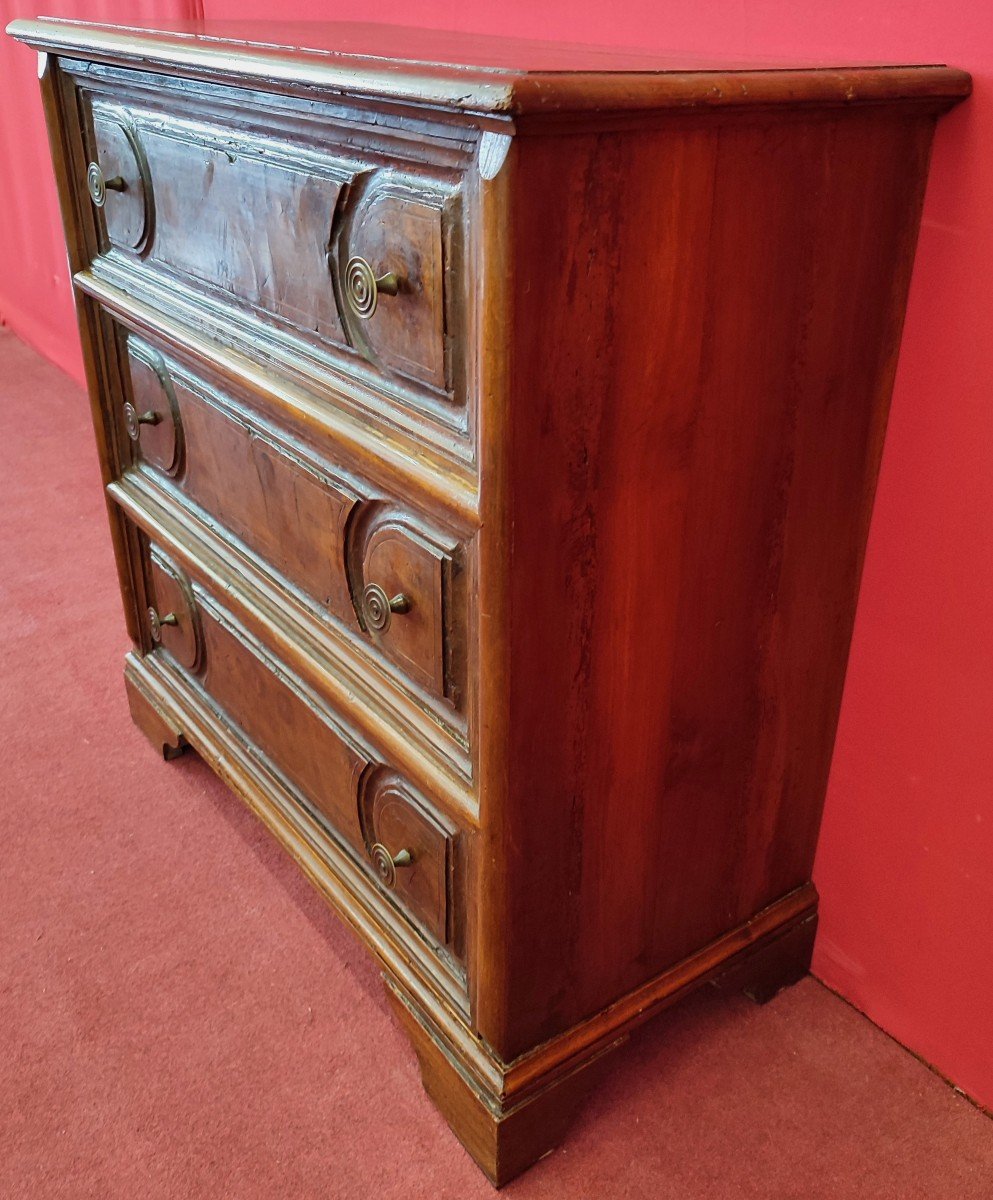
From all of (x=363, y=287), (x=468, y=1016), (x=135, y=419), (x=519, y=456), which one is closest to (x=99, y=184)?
(x=135, y=419)

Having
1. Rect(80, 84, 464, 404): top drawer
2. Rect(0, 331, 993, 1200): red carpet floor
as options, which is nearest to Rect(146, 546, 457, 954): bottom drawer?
Rect(0, 331, 993, 1200): red carpet floor

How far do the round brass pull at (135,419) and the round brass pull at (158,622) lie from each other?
0.94 feet

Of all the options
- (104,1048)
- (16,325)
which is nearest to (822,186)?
(104,1048)

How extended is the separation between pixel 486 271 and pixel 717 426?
0.31 m

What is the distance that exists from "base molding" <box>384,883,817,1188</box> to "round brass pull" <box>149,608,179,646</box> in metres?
0.69

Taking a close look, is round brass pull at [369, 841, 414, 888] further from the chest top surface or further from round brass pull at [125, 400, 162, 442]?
the chest top surface

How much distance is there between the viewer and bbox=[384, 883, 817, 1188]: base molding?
128cm

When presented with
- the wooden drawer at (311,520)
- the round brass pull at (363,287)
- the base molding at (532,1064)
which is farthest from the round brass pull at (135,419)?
the base molding at (532,1064)

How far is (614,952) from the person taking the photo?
1.33m

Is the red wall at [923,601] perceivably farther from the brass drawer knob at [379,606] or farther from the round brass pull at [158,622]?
the round brass pull at [158,622]

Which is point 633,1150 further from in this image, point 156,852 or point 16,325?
point 16,325

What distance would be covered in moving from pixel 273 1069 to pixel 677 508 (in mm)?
922

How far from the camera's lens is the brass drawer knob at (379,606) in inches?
45.6

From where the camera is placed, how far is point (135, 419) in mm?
1696
